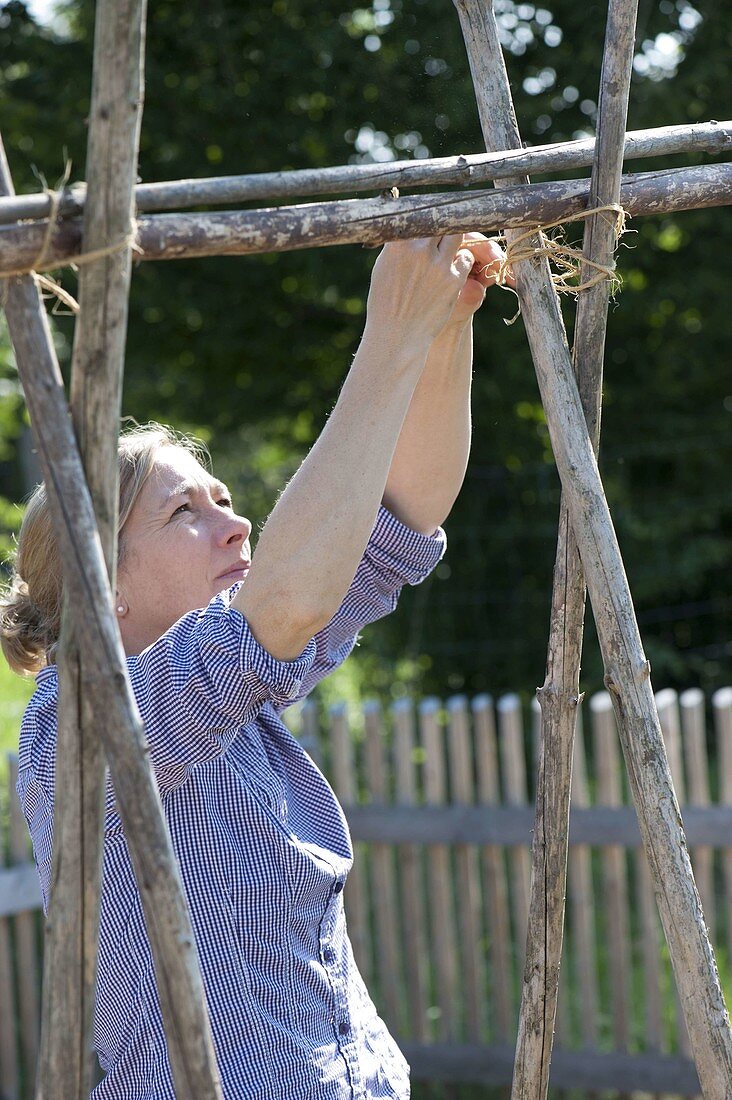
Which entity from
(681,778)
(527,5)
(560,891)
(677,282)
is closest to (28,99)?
(527,5)

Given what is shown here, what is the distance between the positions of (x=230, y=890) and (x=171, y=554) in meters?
0.43

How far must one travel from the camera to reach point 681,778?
11.3 feet

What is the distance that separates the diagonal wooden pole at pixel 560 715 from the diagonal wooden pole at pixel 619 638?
37mm

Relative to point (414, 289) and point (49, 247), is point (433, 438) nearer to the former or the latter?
point (414, 289)

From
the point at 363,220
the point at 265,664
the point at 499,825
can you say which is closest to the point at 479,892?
the point at 499,825

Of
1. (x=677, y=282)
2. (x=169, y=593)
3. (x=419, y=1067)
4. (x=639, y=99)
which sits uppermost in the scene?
(x=639, y=99)

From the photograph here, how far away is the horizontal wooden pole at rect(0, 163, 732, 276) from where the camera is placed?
113 centimetres

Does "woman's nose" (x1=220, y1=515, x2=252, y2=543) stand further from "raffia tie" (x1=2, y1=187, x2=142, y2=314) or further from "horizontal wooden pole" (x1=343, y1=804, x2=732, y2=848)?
"horizontal wooden pole" (x1=343, y1=804, x2=732, y2=848)

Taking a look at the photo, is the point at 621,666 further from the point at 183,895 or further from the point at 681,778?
the point at 681,778

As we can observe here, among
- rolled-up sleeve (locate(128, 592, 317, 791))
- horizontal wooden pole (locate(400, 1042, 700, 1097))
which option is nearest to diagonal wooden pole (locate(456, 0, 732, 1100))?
rolled-up sleeve (locate(128, 592, 317, 791))

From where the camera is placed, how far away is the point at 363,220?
1.32 m

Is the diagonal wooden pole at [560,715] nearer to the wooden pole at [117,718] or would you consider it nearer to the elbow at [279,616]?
the elbow at [279,616]

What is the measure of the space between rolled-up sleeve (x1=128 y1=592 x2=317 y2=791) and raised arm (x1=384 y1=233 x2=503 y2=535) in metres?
0.48

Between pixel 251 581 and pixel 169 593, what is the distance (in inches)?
12.2
